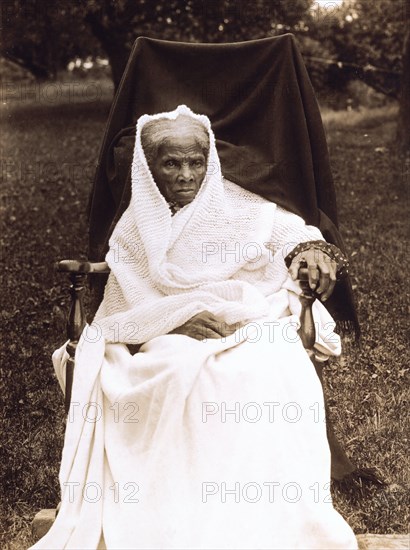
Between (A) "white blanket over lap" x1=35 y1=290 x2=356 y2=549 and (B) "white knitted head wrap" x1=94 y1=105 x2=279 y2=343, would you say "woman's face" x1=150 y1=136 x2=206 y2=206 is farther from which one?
(A) "white blanket over lap" x1=35 y1=290 x2=356 y2=549

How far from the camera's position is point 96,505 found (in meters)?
3.19

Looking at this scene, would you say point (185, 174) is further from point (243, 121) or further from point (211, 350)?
point (211, 350)

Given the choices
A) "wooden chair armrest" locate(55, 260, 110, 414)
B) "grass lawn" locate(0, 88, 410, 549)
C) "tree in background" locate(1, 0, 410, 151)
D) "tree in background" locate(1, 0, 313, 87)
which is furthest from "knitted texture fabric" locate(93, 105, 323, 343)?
"tree in background" locate(1, 0, 313, 87)

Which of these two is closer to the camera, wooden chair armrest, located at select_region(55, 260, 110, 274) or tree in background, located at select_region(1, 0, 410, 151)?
wooden chair armrest, located at select_region(55, 260, 110, 274)

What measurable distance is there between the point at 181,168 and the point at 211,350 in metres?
1.11

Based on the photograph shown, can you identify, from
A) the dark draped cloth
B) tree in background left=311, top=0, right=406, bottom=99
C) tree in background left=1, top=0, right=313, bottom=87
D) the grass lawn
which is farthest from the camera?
tree in background left=311, top=0, right=406, bottom=99

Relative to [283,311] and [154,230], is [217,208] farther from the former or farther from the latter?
[283,311]

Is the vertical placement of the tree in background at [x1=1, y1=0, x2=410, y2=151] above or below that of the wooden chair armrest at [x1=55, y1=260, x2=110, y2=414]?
above

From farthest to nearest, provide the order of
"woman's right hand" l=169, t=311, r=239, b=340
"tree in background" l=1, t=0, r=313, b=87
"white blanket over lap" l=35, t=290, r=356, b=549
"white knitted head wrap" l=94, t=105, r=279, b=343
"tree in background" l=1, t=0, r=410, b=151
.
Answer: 1. "tree in background" l=1, t=0, r=410, b=151
2. "tree in background" l=1, t=0, r=313, b=87
3. "white knitted head wrap" l=94, t=105, r=279, b=343
4. "woman's right hand" l=169, t=311, r=239, b=340
5. "white blanket over lap" l=35, t=290, r=356, b=549

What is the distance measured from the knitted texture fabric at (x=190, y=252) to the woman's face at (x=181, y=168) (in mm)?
47

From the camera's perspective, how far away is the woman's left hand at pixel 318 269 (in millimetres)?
3512

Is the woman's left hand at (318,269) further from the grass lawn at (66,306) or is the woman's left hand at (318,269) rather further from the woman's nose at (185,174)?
the grass lawn at (66,306)

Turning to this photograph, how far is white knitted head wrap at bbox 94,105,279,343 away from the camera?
3596 millimetres

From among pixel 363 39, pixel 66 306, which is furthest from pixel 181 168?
pixel 363 39
